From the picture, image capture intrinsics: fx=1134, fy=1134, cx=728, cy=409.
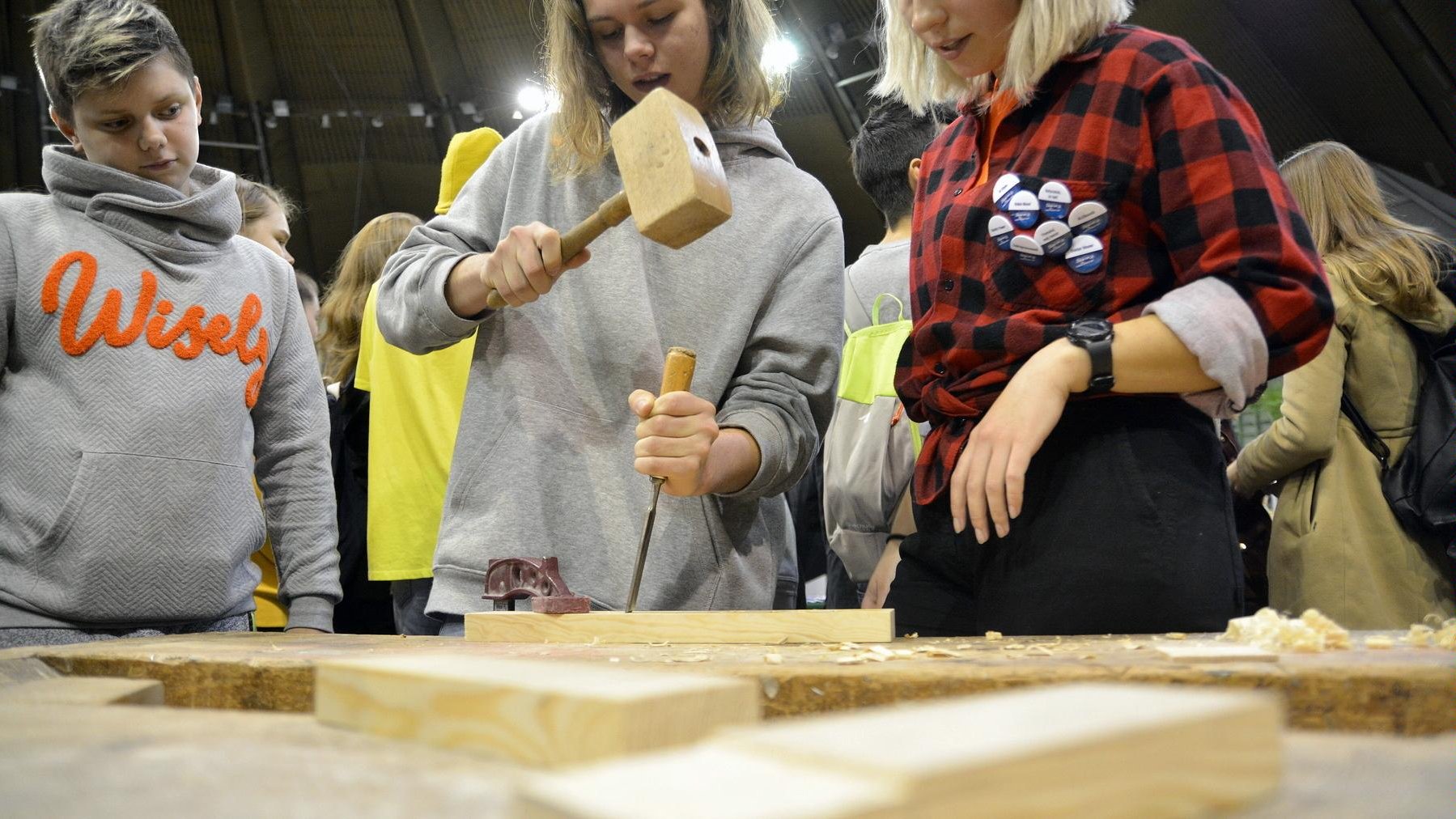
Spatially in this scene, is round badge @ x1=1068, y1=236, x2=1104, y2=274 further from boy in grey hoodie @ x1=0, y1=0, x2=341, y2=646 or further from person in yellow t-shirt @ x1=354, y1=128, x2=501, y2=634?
person in yellow t-shirt @ x1=354, y1=128, x2=501, y2=634

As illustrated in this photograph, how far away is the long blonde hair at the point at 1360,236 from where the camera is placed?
103 inches

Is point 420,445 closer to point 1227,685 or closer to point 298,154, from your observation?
point 1227,685

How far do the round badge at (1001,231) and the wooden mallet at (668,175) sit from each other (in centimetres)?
32

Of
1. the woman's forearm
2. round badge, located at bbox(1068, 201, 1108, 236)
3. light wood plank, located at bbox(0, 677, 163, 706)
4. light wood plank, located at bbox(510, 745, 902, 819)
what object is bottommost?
light wood plank, located at bbox(0, 677, 163, 706)

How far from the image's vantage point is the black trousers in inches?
49.6

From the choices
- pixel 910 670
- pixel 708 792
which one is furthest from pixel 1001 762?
pixel 910 670

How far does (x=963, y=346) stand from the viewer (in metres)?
1.37

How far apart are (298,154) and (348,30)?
1.35 meters

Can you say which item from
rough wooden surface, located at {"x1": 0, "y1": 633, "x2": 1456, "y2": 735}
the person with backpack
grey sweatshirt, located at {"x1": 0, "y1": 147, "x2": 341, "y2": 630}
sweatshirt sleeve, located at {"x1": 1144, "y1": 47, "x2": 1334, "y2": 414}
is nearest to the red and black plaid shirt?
sweatshirt sleeve, located at {"x1": 1144, "y1": 47, "x2": 1334, "y2": 414}

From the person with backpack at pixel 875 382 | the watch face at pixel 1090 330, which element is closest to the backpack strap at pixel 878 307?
the person with backpack at pixel 875 382

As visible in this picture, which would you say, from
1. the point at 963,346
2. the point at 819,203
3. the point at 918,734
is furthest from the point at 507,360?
the point at 918,734

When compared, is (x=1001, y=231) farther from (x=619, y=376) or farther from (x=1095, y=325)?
(x=619, y=376)

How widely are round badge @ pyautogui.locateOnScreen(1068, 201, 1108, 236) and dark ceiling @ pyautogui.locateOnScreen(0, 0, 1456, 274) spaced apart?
5019 millimetres

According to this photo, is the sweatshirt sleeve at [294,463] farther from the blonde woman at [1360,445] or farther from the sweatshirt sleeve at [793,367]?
the blonde woman at [1360,445]
